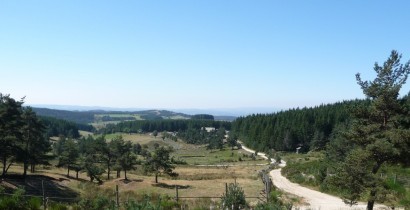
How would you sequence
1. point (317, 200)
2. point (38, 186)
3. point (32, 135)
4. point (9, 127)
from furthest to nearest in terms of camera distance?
point (32, 135), point (9, 127), point (38, 186), point (317, 200)

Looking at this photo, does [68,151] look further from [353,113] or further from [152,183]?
[353,113]

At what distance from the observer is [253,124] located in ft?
500

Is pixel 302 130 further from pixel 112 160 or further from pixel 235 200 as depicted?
pixel 235 200

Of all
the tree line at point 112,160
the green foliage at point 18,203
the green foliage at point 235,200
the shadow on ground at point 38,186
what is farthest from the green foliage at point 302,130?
the green foliage at point 18,203

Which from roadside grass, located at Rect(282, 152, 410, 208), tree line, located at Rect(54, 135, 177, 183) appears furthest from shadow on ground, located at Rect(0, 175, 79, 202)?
roadside grass, located at Rect(282, 152, 410, 208)

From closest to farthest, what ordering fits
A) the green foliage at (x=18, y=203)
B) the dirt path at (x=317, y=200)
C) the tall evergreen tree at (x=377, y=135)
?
the green foliage at (x=18, y=203) < the tall evergreen tree at (x=377, y=135) < the dirt path at (x=317, y=200)

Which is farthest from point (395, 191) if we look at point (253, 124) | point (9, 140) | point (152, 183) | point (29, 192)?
point (253, 124)

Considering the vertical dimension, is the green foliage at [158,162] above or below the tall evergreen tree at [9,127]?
below

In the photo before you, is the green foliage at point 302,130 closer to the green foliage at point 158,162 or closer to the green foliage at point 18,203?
the green foliage at point 158,162

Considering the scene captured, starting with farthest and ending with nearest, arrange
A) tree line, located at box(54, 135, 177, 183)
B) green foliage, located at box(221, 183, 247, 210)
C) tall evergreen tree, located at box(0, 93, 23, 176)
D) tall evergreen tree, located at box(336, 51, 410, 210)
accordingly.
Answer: tree line, located at box(54, 135, 177, 183)
tall evergreen tree, located at box(0, 93, 23, 176)
tall evergreen tree, located at box(336, 51, 410, 210)
green foliage, located at box(221, 183, 247, 210)

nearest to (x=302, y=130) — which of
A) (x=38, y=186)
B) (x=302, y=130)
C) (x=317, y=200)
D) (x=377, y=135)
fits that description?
(x=302, y=130)

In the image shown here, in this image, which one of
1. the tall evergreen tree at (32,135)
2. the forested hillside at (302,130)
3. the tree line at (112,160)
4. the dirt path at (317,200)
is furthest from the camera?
the forested hillside at (302,130)

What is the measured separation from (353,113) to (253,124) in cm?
12918

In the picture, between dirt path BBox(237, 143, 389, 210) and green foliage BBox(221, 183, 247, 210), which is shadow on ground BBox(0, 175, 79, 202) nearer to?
dirt path BBox(237, 143, 389, 210)
